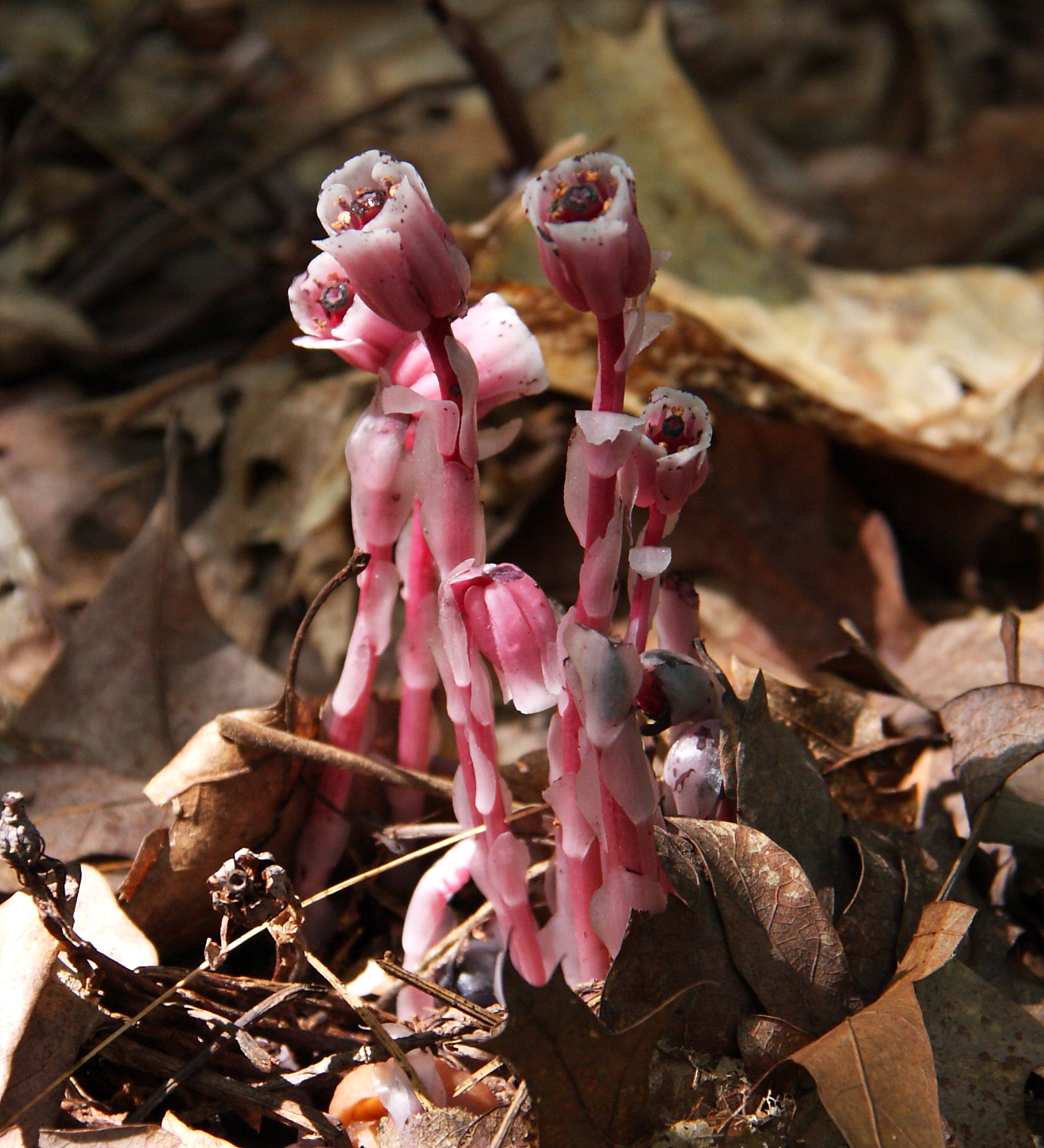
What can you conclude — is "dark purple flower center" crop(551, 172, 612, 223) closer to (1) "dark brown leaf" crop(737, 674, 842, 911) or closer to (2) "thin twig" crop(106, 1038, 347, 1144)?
(1) "dark brown leaf" crop(737, 674, 842, 911)

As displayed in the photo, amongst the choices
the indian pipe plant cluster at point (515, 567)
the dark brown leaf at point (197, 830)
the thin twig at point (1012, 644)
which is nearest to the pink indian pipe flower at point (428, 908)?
the indian pipe plant cluster at point (515, 567)

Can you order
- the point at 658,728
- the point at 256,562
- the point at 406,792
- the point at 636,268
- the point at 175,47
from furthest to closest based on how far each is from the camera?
the point at 175,47
the point at 256,562
the point at 406,792
the point at 658,728
the point at 636,268

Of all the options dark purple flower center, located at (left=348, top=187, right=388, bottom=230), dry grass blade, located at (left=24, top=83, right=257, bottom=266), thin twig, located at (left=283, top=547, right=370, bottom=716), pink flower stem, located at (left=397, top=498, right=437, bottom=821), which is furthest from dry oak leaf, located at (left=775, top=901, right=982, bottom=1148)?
dry grass blade, located at (left=24, top=83, right=257, bottom=266)

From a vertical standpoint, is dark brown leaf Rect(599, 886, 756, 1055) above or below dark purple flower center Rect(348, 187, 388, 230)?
below

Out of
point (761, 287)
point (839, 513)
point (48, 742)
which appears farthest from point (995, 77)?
point (48, 742)

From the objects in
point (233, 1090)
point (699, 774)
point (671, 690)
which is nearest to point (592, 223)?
point (671, 690)

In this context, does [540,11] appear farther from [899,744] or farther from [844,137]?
[899,744]
